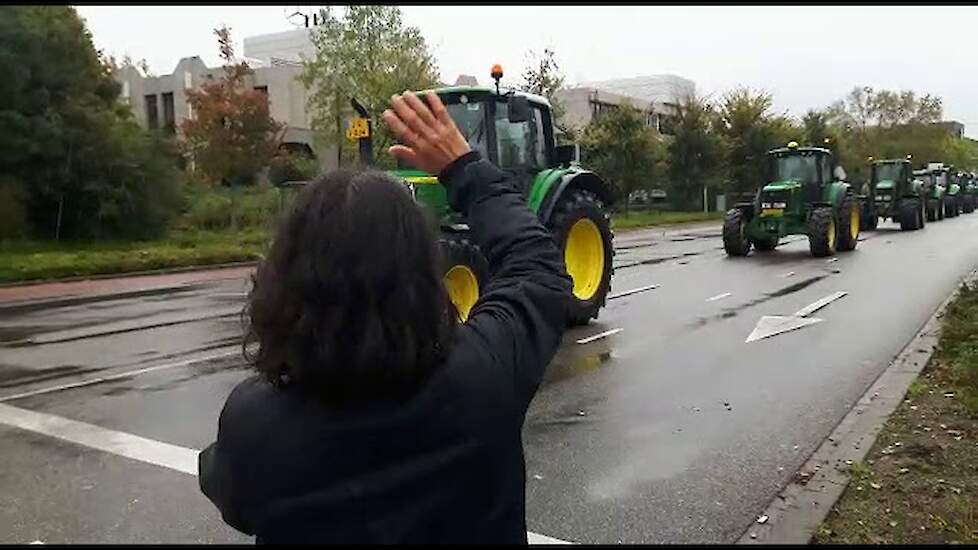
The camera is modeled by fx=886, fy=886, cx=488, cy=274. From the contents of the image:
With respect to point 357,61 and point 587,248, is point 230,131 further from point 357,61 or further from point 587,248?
point 587,248

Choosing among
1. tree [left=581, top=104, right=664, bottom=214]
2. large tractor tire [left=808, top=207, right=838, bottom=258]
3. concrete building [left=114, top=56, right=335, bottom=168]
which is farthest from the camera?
concrete building [left=114, top=56, right=335, bottom=168]

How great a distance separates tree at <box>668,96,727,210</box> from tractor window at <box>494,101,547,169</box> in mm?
34495

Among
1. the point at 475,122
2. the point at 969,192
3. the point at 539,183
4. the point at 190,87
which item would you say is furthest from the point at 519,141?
the point at 969,192

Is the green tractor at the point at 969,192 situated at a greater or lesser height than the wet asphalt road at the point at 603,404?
greater

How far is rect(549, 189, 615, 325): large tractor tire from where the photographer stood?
34.5 ft

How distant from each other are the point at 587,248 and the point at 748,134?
120 ft

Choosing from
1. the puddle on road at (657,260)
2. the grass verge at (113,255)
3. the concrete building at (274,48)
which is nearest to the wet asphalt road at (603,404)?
the grass verge at (113,255)

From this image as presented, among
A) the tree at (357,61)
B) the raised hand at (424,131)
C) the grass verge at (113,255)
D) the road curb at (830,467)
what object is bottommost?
the road curb at (830,467)

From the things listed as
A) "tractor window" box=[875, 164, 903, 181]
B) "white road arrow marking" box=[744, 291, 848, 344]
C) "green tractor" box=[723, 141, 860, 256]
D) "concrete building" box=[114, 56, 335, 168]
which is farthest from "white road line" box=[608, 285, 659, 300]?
"concrete building" box=[114, 56, 335, 168]

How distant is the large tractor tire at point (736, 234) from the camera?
65.3ft

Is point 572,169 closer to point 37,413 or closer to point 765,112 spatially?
point 37,413

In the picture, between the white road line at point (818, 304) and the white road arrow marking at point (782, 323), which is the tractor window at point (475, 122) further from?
the white road line at point (818, 304)

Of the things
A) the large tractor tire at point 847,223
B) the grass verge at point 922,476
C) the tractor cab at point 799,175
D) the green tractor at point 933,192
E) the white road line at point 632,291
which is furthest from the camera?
the green tractor at point 933,192

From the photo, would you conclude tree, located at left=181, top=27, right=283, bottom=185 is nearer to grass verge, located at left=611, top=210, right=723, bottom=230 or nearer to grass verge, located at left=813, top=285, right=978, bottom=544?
grass verge, located at left=611, top=210, right=723, bottom=230
